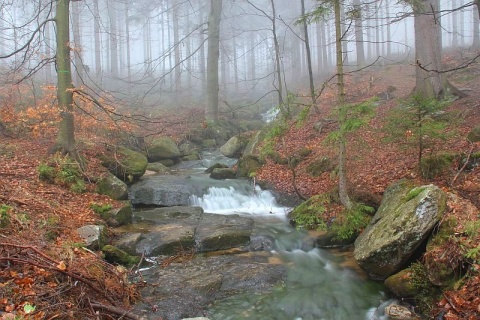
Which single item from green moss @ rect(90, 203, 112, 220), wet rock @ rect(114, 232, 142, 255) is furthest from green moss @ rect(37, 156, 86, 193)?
wet rock @ rect(114, 232, 142, 255)

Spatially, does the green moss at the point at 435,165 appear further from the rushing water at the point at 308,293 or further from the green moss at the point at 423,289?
the green moss at the point at 423,289

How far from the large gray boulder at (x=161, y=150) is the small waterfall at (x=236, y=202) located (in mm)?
4691

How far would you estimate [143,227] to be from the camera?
8.93 m

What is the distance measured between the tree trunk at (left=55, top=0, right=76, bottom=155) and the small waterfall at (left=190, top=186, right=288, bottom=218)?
13.3ft

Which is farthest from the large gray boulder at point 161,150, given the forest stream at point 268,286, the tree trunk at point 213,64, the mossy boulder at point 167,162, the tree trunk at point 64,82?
the forest stream at point 268,286

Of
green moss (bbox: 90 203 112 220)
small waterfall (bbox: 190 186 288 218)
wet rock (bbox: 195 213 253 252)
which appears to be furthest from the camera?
small waterfall (bbox: 190 186 288 218)

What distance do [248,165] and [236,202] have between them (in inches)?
89.0

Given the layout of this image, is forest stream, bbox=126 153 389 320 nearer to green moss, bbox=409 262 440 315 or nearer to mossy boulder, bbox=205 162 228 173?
green moss, bbox=409 262 440 315

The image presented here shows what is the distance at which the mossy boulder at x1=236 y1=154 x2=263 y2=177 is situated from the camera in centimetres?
1352

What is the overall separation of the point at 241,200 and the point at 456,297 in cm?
745

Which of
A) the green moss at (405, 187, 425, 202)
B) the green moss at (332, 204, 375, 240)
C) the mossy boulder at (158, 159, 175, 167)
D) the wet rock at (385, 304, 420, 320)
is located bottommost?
the wet rock at (385, 304, 420, 320)

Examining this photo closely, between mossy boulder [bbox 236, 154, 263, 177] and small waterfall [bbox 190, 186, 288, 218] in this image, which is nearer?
small waterfall [bbox 190, 186, 288, 218]

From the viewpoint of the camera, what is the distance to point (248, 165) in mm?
13703

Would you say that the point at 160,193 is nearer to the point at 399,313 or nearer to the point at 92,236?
the point at 92,236
